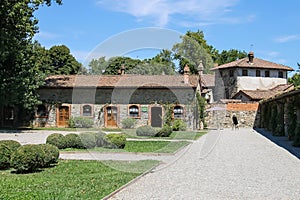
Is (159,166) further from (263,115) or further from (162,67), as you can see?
(263,115)

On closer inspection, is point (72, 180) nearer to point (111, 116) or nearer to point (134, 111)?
point (134, 111)

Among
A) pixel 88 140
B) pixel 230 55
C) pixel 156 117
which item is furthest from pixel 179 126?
pixel 230 55

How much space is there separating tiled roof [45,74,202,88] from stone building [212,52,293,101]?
18.7m

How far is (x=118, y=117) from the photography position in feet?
107

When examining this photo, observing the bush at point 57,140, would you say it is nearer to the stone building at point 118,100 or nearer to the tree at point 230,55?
the stone building at point 118,100

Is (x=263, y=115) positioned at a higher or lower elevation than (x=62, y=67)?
lower

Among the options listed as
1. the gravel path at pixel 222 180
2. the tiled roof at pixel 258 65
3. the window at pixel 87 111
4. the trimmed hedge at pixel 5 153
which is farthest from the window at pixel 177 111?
→ the trimmed hedge at pixel 5 153

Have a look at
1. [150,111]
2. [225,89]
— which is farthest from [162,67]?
[225,89]

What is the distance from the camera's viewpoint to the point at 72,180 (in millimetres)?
8906

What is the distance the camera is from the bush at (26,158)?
9.82m

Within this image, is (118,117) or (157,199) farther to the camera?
(118,117)

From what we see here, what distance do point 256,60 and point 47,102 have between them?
31.9 metres

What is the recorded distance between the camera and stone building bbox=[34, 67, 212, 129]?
31859 millimetres

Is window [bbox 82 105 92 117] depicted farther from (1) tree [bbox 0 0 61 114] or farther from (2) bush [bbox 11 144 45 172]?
(2) bush [bbox 11 144 45 172]
